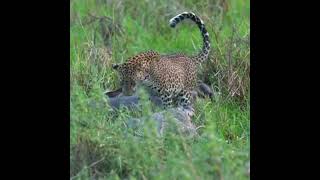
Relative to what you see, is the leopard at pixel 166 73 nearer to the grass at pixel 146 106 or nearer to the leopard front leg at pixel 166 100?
the leopard front leg at pixel 166 100

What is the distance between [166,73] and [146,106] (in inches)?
84.6

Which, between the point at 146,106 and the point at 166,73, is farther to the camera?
the point at 166,73

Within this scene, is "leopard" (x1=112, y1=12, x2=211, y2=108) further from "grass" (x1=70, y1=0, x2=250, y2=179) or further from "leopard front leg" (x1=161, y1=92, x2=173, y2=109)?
"grass" (x1=70, y1=0, x2=250, y2=179)

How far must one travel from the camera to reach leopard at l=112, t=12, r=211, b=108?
7859mm

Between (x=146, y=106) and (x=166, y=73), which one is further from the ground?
(x=166, y=73)

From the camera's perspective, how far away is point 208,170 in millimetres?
5395

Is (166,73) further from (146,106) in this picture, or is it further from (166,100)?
(146,106)

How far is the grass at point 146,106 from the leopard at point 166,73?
0.23 m

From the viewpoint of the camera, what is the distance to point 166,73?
26.7 ft

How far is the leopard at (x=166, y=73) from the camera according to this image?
7.86 metres

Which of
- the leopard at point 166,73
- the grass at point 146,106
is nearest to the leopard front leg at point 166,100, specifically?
the leopard at point 166,73

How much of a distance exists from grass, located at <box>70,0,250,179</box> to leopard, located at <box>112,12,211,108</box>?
23cm

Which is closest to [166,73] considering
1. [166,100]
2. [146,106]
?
[166,100]

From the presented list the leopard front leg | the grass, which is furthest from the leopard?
the grass
